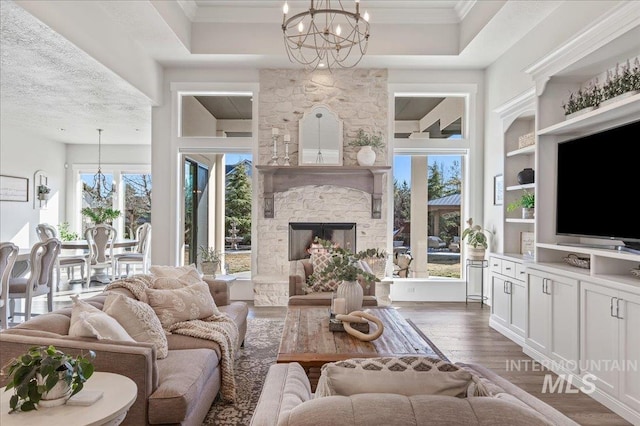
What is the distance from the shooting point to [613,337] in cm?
274

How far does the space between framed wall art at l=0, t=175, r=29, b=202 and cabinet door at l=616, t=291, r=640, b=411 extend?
31.6 feet

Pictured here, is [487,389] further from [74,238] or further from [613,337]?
[74,238]

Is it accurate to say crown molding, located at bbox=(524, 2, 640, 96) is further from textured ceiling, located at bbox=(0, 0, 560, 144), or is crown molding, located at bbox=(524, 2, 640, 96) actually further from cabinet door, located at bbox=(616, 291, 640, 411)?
cabinet door, located at bbox=(616, 291, 640, 411)

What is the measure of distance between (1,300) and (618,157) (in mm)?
5802

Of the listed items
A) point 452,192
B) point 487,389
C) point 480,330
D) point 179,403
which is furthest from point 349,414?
point 452,192

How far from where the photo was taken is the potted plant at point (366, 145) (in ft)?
19.4

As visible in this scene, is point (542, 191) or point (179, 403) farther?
point (542, 191)

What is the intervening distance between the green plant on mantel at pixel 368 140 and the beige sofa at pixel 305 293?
214 cm

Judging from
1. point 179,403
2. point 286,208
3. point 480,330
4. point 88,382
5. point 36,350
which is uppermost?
point 286,208

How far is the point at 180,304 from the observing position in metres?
3.00

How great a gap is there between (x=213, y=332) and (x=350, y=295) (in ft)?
3.44

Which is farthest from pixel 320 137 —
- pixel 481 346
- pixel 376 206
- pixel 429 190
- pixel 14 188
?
pixel 14 188

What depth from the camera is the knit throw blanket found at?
276 cm

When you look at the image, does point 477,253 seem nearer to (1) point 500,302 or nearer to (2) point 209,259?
(1) point 500,302
